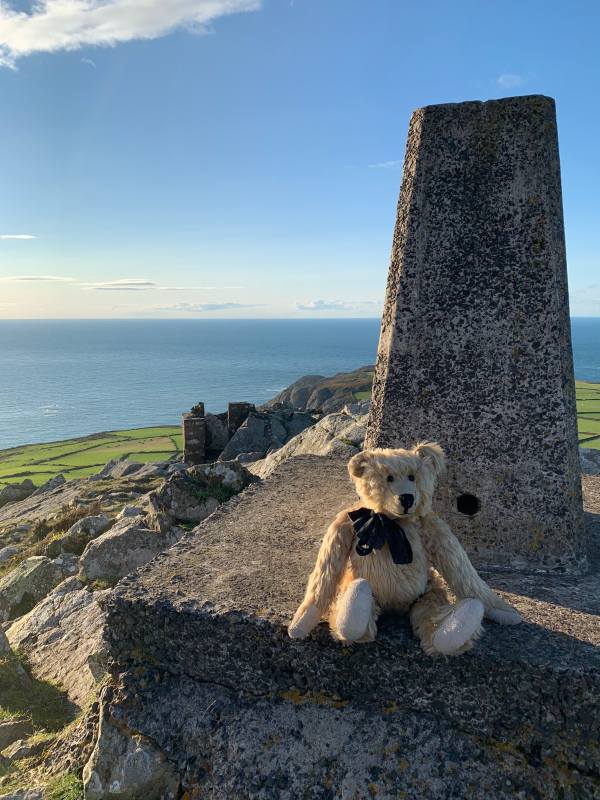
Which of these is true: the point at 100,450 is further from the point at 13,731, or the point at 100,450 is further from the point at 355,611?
the point at 355,611

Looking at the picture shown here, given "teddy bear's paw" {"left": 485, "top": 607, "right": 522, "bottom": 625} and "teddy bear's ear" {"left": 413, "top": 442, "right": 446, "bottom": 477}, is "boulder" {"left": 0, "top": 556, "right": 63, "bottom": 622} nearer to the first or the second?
"teddy bear's ear" {"left": 413, "top": 442, "right": 446, "bottom": 477}

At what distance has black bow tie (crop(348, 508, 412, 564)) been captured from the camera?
12.7ft

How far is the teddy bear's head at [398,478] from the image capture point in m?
3.89

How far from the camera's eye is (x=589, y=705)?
338 centimetres

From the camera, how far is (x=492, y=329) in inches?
199

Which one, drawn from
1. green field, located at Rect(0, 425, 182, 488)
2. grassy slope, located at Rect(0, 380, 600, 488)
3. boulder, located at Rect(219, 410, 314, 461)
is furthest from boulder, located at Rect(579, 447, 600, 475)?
green field, located at Rect(0, 425, 182, 488)

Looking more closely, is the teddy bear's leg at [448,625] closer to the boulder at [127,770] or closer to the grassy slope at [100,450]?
the boulder at [127,770]

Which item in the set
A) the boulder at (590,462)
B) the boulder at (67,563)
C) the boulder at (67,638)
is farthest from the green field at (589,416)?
the boulder at (67,638)

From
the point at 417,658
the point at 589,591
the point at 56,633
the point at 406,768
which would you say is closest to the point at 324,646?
the point at 417,658

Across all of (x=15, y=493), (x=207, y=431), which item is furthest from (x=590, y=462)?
(x=15, y=493)

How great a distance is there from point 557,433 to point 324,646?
8.92ft

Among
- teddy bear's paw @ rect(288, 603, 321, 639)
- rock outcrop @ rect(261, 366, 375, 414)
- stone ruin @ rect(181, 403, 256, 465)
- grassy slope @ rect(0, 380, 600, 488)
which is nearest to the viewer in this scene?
teddy bear's paw @ rect(288, 603, 321, 639)

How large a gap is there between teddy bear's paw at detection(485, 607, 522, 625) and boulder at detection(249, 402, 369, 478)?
23.4 feet

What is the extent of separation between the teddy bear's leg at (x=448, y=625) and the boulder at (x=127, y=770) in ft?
6.78
